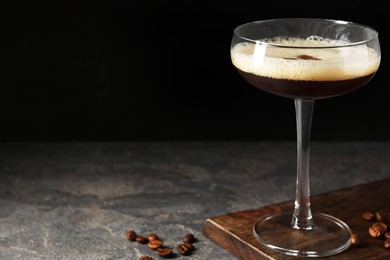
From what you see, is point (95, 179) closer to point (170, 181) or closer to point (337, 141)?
point (170, 181)

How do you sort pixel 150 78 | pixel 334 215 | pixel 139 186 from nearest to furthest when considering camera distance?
pixel 334 215 → pixel 139 186 → pixel 150 78

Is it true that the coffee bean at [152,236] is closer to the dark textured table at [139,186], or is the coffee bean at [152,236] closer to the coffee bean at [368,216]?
the dark textured table at [139,186]

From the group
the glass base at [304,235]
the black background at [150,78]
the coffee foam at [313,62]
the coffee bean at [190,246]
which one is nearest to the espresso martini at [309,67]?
the coffee foam at [313,62]

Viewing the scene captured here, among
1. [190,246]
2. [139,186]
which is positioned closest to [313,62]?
[190,246]

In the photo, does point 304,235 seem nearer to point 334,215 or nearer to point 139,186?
point 334,215

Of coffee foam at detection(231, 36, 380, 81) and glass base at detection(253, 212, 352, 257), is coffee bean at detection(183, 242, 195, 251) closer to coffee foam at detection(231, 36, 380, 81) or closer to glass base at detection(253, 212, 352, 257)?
glass base at detection(253, 212, 352, 257)

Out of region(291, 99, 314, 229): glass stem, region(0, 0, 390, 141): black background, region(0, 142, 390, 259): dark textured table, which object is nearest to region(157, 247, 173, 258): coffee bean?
region(0, 142, 390, 259): dark textured table
